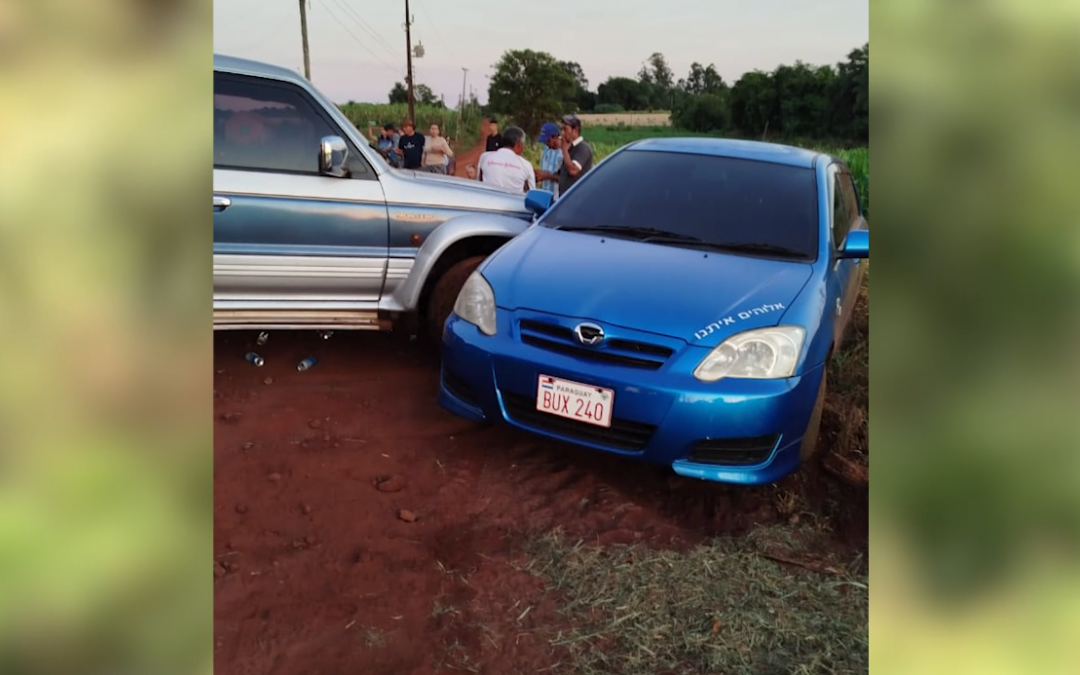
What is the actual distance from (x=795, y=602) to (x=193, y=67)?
2557mm

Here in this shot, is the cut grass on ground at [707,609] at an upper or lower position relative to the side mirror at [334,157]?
lower

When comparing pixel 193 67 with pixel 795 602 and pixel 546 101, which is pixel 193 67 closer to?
pixel 795 602

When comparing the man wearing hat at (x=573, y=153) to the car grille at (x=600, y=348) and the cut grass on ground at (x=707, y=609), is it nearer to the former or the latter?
the car grille at (x=600, y=348)

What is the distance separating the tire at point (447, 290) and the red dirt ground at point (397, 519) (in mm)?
413

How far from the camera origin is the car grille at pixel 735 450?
9.55 feet

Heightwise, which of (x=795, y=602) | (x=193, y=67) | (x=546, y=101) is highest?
(x=546, y=101)

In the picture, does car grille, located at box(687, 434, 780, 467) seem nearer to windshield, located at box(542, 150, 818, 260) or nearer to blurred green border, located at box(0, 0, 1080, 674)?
windshield, located at box(542, 150, 818, 260)

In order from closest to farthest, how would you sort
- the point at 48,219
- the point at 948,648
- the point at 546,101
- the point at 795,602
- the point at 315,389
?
the point at 48,219, the point at 948,648, the point at 795,602, the point at 315,389, the point at 546,101

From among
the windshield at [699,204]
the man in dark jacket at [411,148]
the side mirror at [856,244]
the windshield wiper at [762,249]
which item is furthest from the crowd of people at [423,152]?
the side mirror at [856,244]

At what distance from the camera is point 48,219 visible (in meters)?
0.63

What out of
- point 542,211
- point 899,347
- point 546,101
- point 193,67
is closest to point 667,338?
point 542,211

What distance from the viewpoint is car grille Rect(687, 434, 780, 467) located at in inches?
115

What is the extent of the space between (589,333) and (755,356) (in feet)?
2.09

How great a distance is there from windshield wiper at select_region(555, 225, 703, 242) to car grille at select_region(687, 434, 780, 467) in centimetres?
118
